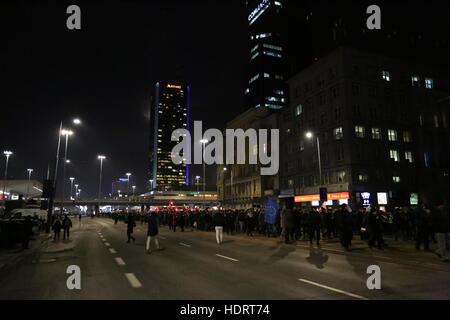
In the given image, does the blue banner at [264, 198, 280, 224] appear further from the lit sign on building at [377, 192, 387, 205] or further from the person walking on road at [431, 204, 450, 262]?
the lit sign on building at [377, 192, 387, 205]

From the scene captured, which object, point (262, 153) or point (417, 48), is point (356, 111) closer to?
point (417, 48)

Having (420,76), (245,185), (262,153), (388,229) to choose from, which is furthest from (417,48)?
(388,229)

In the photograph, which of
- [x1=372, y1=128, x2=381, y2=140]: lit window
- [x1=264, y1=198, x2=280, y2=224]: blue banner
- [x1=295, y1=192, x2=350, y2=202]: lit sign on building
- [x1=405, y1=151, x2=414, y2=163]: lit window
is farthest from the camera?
[x1=405, y1=151, x2=414, y2=163]: lit window

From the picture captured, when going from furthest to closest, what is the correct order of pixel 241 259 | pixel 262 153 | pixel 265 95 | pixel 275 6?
pixel 275 6 → pixel 265 95 → pixel 262 153 → pixel 241 259

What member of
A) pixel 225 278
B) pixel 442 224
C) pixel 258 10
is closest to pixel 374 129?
pixel 442 224

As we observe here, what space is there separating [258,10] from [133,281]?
513ft

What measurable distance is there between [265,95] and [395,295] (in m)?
133

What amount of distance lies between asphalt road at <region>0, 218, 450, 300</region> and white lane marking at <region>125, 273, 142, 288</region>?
3cm

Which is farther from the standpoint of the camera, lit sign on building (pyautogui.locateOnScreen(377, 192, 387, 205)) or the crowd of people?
lit sign on building (pyautogui.locateOnScreen(377, 192, 387, 205))

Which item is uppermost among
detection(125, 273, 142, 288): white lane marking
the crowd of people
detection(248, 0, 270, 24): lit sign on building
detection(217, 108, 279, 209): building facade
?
detection(248, 0, 270, 24): lit sign on building

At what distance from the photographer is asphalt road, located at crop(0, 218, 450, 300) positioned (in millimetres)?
7367

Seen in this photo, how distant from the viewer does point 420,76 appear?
187ft

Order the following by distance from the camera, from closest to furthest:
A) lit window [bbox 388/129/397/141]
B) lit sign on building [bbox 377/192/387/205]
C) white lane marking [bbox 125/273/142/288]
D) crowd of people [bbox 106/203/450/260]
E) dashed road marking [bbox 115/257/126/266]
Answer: white lane marking [bbox 125/273/142/288]
dashed road marking [bbox 115/257/126/266]
crowd of people [bbox 106/203/450/260]
lit sign on building [bbox 377/192/387/205]
lit window [bbox 388/129/397/141]

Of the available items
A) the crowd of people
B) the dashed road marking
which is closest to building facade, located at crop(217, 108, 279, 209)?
the crowd of people
